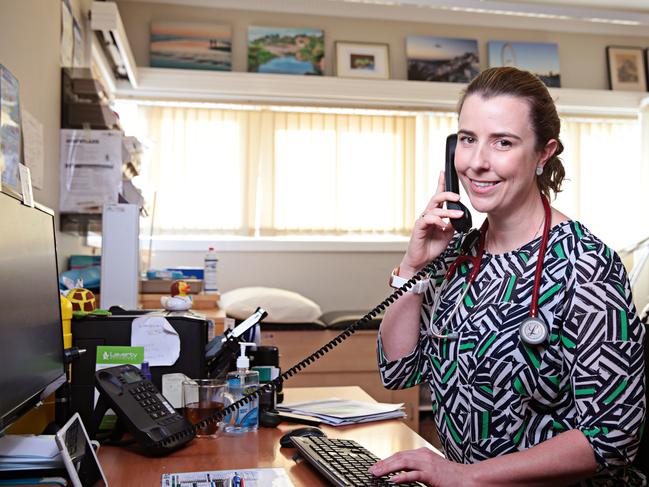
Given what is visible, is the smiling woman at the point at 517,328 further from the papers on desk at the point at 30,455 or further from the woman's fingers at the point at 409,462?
the papers on desk at the point at 30,455

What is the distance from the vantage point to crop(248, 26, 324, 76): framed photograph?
16.2 feet

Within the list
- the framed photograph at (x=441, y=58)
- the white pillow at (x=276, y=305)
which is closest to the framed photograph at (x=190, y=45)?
the framed photograph at (x=441, y=58)

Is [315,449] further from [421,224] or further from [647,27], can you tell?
[647,27]

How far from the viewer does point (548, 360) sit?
116 centimetres

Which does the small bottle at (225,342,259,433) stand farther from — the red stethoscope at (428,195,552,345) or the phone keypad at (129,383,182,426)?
the red stethoscope at (428,195,552,345)

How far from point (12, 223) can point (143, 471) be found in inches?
20.8

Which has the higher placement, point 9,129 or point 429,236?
point 9,129

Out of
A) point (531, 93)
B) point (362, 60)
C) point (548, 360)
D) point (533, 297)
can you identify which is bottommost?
point (548, 360)

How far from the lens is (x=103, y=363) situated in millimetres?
1617

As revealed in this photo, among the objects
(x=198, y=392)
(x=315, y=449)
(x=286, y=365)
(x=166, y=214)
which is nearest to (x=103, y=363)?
(x=198, y=392)

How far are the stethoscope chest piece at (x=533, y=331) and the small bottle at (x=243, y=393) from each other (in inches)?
28.7

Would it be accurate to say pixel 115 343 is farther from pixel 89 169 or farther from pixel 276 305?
pixel 276 305

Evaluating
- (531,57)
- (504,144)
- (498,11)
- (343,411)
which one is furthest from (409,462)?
(531,57)

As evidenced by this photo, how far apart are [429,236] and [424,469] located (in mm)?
475
